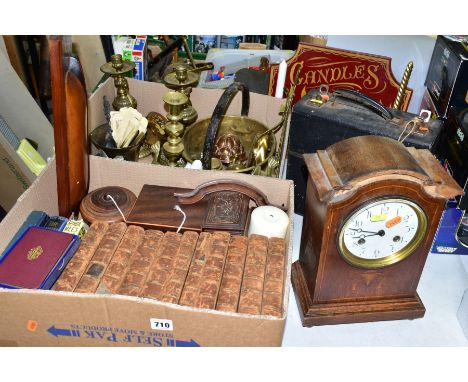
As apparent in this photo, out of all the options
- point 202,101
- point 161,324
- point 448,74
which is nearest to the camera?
point 161,324

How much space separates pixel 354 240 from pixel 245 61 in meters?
1.13

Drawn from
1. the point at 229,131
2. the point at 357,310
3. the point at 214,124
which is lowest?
A: the point at 357,310

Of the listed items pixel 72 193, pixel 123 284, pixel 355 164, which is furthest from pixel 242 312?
pixel 72 193

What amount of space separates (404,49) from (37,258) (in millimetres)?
1496

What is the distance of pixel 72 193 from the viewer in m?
1.20

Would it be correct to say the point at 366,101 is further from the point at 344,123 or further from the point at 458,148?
the point at 458,148

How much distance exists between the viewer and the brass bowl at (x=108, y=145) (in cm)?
133

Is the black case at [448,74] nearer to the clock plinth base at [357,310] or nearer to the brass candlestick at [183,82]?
the clock plinth base at [357,310]

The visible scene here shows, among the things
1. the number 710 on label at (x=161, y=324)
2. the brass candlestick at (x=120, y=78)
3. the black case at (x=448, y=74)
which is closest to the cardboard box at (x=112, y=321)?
the number 710 on label at (x=161, y=324)

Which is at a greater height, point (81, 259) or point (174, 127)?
point (174, 127)

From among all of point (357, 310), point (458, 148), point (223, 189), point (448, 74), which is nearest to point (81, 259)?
point (223, 189)

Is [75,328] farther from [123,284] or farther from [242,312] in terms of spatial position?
[242,312]

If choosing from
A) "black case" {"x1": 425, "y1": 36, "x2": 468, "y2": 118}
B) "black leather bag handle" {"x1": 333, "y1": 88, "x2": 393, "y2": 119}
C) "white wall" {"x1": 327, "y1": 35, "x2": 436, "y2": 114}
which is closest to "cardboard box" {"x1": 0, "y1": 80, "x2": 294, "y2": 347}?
"black leather bag handle" {"x1": 333, "y1": 88, "x2": 393, "y2": 119}

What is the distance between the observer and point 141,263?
3.28 ft
